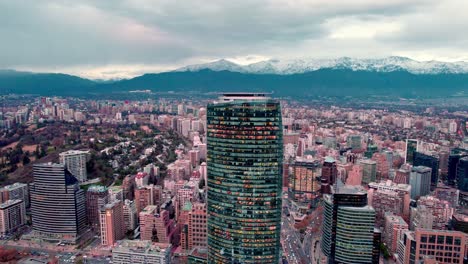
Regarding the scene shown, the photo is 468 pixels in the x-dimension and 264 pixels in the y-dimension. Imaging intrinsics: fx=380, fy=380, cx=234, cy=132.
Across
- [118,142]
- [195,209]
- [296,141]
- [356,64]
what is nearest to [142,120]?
[118,142]

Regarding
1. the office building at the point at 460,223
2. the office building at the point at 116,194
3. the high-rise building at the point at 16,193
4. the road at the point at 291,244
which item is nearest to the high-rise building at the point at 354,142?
the road at the point at 291,244

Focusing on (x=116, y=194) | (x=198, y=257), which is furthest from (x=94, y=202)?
(x=198, y=257)

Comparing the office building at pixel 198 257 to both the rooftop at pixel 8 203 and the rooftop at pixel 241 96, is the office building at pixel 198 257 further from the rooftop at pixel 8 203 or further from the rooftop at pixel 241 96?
the rooftop at pixel 8 203

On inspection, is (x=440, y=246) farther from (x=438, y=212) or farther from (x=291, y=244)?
(x=291, y=244)

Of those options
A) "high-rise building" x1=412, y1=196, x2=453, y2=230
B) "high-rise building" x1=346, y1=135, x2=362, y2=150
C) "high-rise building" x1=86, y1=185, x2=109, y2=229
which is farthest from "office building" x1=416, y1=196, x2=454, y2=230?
"high-rise building" x1=86, y1=185, x2=109, y2=229

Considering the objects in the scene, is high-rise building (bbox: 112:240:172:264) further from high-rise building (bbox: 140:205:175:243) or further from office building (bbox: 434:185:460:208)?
office building (bbox: 434:185:460:208)

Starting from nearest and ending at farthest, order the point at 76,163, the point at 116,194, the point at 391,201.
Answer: the point at 391,201 → the point at 116,194 → the point at 76,163
